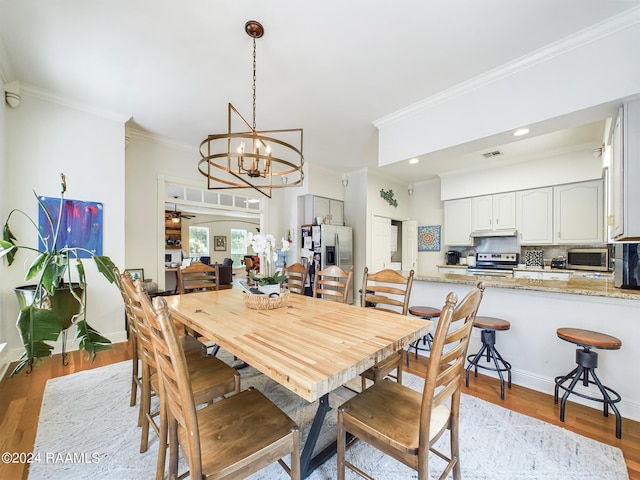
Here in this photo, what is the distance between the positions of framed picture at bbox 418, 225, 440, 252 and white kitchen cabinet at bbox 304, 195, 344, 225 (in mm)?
1869

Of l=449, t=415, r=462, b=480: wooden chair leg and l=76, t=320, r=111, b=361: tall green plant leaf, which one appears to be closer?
l=449, t=415, r=462, b=480: wooden chair leg

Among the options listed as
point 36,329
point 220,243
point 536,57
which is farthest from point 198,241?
point 536,57

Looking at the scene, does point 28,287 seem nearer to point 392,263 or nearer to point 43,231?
point 43,231

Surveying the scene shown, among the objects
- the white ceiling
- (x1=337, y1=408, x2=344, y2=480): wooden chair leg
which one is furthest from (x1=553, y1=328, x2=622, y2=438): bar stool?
the white ceiling

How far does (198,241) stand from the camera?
10492 millimetres

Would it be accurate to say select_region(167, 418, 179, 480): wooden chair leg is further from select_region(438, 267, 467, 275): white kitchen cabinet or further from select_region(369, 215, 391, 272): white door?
select_region(438, 267, 467, 275): white kitchen cabinet

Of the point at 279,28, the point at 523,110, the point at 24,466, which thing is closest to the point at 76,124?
the point at 279,28

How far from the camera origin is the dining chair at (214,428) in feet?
2.71

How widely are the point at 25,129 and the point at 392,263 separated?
6.03 meters

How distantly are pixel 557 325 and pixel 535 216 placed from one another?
2.88 meters

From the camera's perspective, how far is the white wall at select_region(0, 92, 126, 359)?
271cm

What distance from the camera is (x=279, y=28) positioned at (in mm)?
1968

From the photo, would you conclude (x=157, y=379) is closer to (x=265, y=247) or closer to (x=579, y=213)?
(x=265, y=247)

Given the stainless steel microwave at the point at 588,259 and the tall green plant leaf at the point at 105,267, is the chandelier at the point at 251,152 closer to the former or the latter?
the tall green plant leaf at the point at 105,267
